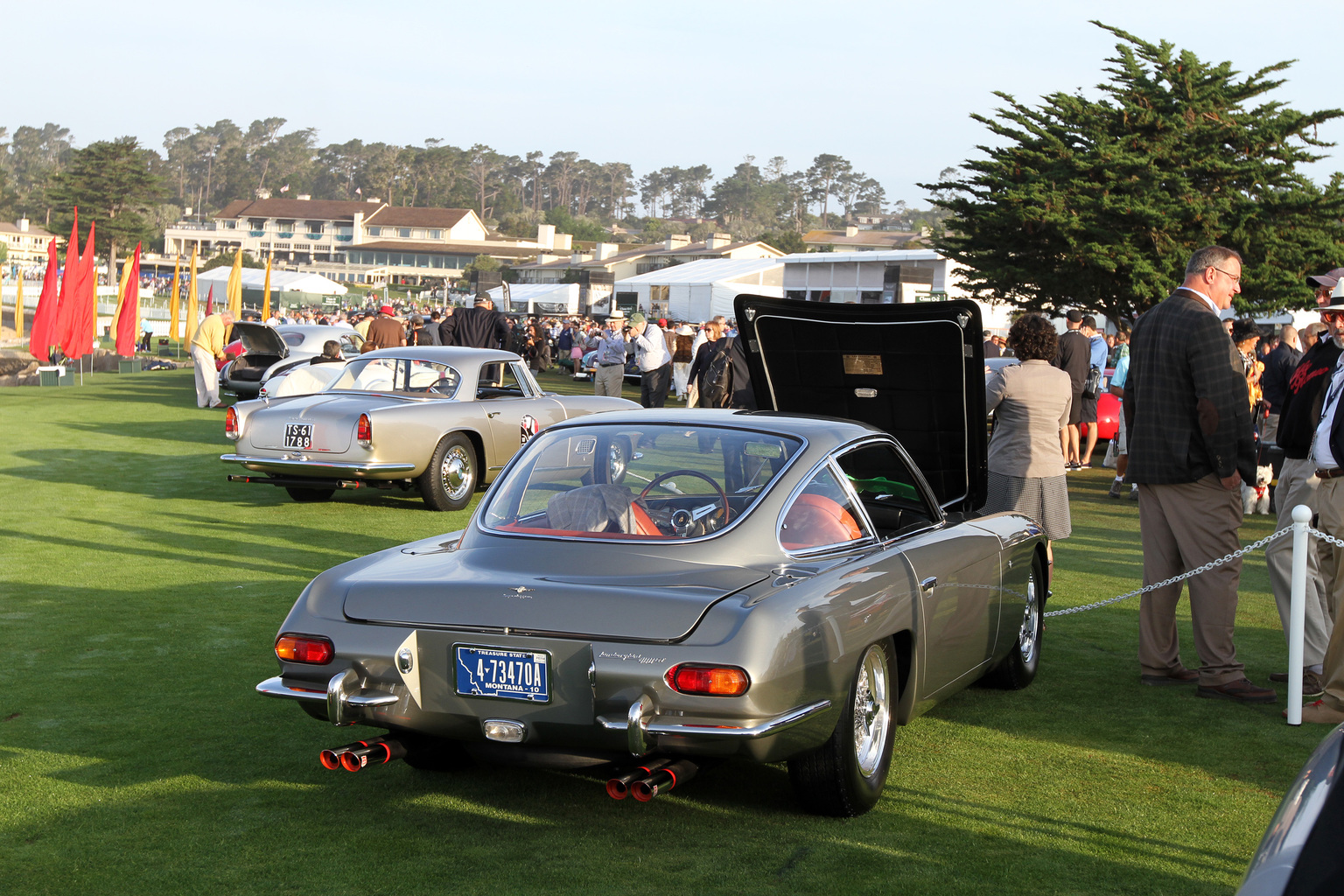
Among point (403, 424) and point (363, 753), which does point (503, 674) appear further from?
point (403, 424)

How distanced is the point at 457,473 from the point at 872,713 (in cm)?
816

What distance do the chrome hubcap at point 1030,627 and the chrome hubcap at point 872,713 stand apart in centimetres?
196

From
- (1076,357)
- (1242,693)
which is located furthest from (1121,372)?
(1242,693)

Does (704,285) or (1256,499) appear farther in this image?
(704,285)

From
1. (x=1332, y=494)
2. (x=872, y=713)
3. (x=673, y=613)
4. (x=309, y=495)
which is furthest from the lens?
(x=309, y=495)

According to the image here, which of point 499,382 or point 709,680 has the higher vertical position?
point 499,382

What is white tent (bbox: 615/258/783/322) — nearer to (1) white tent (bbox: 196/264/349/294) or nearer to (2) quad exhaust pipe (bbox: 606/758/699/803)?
(1) white tent (bbox: 196/264/349/294)

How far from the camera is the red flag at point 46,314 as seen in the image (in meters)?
28.0

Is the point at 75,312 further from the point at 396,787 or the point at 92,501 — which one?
the point at 396,787

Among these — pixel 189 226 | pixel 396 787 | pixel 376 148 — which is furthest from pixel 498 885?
pixel 376 148

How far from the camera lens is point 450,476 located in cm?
1201

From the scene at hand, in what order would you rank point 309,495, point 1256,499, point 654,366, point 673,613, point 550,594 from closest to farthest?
point 673,613
point 550,594
point 309,495
point 1256,499
point 654,366

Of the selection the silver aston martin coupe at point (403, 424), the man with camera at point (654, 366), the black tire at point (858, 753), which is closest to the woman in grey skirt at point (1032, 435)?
the black tire at point (858, 753)

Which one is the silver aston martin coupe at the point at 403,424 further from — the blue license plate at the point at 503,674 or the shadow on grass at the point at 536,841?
the blue license plate at the point at 503,674
